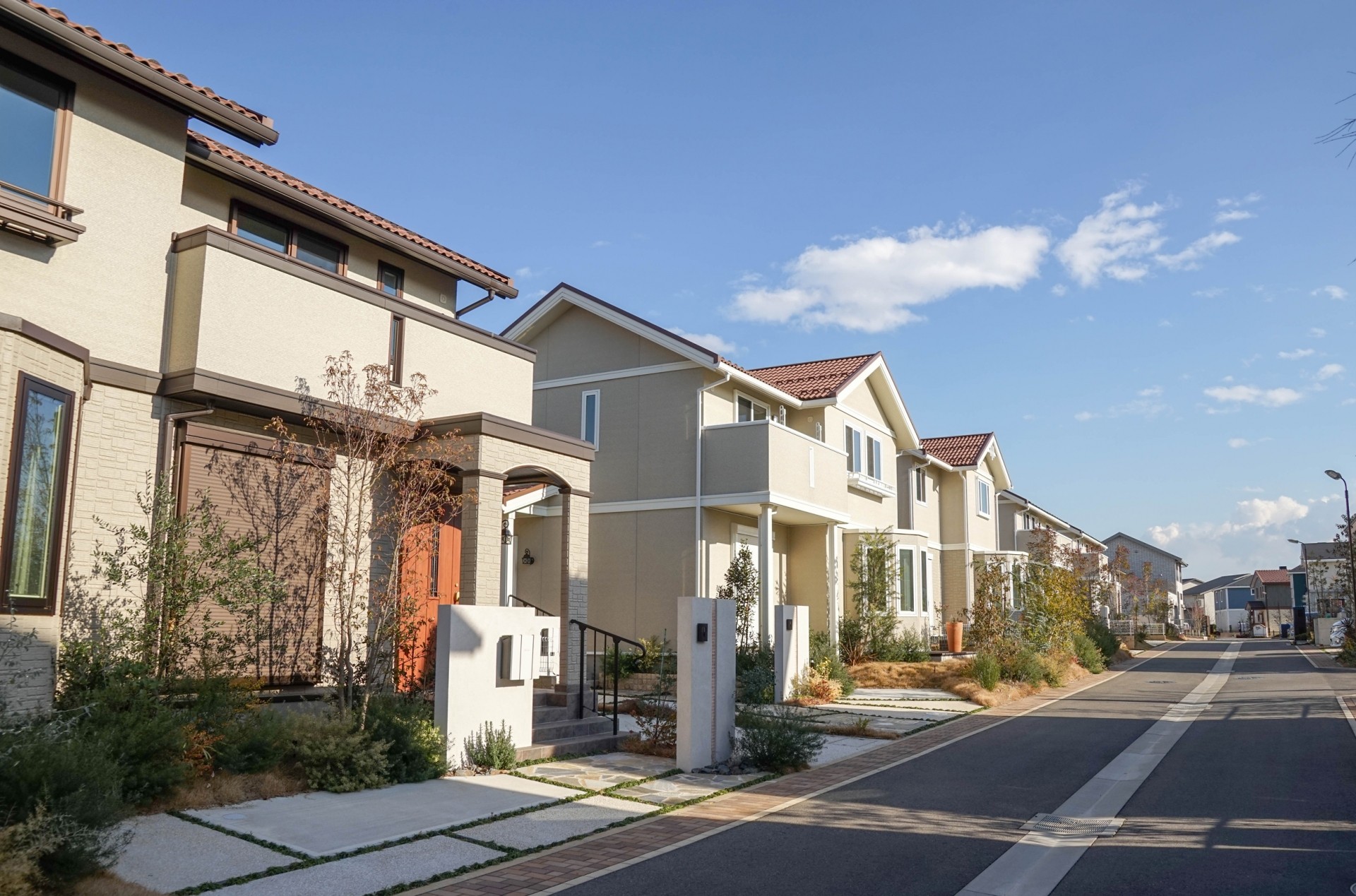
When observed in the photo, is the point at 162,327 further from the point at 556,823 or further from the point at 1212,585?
the point at 1212,585

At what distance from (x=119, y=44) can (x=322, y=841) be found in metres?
7.97

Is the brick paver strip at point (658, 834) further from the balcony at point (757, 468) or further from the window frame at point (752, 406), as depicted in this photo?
the window frame at point (752, 406)

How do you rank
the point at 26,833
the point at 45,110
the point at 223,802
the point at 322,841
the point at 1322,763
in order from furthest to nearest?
the point at 1322,763 → the point at 45,110 → the point at 223,802 → the point at 322,841 → the point at 26,833

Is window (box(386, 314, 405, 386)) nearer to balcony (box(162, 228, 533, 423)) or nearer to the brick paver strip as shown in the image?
balcony (box(162, 228, 533, 423))

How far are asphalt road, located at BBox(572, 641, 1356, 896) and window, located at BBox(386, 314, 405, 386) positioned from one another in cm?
723

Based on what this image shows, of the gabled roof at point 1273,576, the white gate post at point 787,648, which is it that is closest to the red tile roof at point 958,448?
the white gate post at point 787,648

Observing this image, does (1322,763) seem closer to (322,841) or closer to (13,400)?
(322,841)

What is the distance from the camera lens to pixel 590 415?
23562mm

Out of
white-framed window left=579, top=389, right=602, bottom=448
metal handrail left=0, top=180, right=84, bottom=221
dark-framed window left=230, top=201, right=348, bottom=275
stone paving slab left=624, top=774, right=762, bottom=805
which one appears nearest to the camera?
metal handrail left=0, top=180, right=84, bottom=221

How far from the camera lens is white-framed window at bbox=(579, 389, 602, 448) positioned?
23.5 meters

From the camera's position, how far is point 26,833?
587cm

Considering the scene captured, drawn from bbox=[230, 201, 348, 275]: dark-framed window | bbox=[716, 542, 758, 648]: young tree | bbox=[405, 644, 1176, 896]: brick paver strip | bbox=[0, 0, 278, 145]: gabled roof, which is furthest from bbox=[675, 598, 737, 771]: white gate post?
bbox=[716, 542, 758, 648]: young tree

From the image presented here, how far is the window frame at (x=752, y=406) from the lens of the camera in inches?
933

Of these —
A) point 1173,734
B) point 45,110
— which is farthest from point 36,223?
point 1173,734
